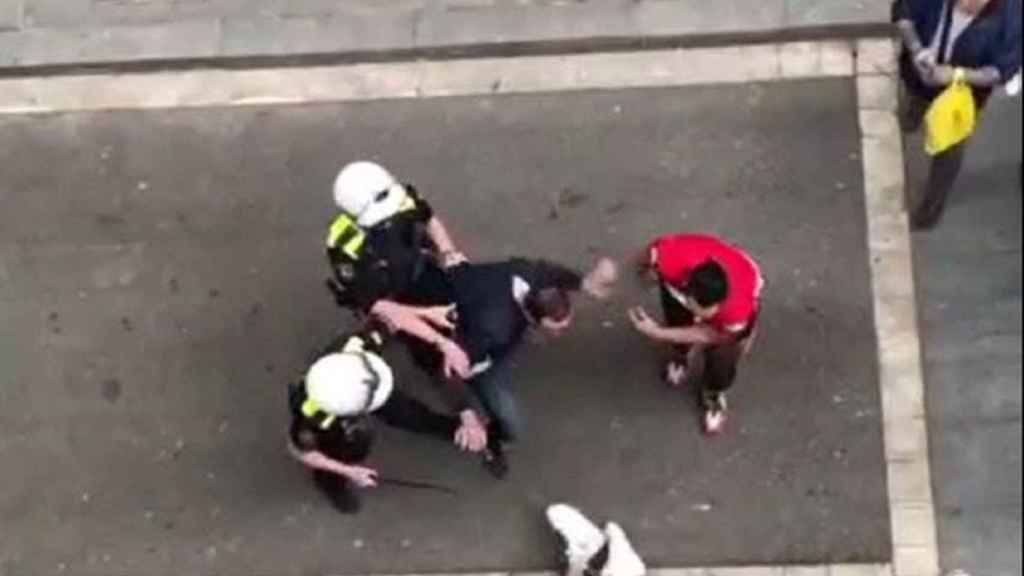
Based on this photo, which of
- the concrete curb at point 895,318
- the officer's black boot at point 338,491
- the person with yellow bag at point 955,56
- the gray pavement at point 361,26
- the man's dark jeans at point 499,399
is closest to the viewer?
the person with yellow bag at point 955,56

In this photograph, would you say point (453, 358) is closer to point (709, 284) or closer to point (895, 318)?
point (709, 284)

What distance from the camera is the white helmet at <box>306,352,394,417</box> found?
26.8ft

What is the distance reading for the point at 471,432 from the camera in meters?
9.38

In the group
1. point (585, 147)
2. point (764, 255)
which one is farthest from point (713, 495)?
point (585, 147)

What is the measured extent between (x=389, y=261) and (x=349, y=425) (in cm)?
→ 70

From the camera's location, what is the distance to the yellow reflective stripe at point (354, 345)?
8430 mm

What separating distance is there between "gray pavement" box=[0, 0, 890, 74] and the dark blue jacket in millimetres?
1581

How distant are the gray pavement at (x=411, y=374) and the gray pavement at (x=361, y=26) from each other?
287 mm

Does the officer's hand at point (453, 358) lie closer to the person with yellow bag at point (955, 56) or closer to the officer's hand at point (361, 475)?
the officer's hand at point (361, 475)

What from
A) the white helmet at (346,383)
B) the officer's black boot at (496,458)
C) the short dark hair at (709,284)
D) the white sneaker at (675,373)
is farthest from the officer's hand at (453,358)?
the white sneaker at (675,373)

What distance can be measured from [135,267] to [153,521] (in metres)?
1.31

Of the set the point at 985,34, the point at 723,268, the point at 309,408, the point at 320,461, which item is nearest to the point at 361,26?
the point at 320,461

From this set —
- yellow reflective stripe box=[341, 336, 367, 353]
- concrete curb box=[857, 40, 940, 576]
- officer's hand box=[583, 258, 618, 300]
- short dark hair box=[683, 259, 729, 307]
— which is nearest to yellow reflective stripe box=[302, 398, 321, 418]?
yellow reflective stripe box=[341, 336, 367, 353]

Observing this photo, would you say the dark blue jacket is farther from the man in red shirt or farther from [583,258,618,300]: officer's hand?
[583,258,618,300]: officer's hand
